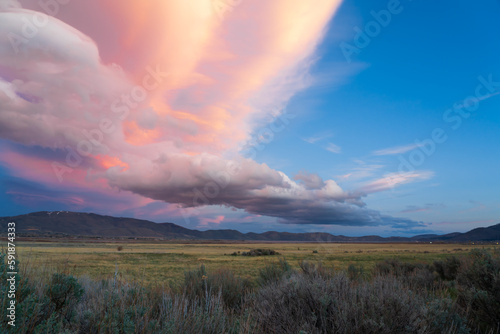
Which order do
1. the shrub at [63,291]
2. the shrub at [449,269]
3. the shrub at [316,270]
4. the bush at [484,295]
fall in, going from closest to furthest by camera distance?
the shrub at [63,291] < the bush at [484,295] < the shrub at [316,270] < the shrub at [449,269]

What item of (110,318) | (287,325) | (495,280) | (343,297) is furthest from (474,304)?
(110,318)

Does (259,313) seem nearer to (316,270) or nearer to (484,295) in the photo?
(316,270)

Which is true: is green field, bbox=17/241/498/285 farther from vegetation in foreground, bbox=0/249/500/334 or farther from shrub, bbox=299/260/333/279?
shrub, bbox=299/260/333/279

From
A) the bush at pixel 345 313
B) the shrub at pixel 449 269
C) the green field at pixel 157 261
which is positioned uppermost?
the bush at pixel 345 313

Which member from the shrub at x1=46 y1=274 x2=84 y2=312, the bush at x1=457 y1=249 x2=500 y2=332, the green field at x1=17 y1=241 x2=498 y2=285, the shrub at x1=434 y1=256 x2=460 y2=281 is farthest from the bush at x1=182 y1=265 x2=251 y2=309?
the shrub at x1=434 y1=256 x2=460 y2=281

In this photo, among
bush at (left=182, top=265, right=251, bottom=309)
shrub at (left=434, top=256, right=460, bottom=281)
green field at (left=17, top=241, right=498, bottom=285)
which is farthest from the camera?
shrub at (left=434, top=256, right=460, bottom=281)


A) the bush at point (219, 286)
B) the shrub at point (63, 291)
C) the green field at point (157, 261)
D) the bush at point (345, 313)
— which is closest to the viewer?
the bush at point (345, 313)

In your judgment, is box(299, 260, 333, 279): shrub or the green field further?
box(299, 260, 333, 279): shrub

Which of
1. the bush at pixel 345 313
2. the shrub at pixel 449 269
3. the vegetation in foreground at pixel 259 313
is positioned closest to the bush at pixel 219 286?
the vegetation in foreground at pixel 259 313

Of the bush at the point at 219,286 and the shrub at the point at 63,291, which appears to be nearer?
the shrub at the point at 63,291

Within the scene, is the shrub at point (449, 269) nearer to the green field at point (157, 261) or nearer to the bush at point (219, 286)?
the green field at point (157, 261)

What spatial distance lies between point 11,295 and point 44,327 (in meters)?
0.55

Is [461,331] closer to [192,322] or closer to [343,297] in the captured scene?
[343,297]

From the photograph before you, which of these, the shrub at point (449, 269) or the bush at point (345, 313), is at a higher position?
the bush at point (345, 313)
